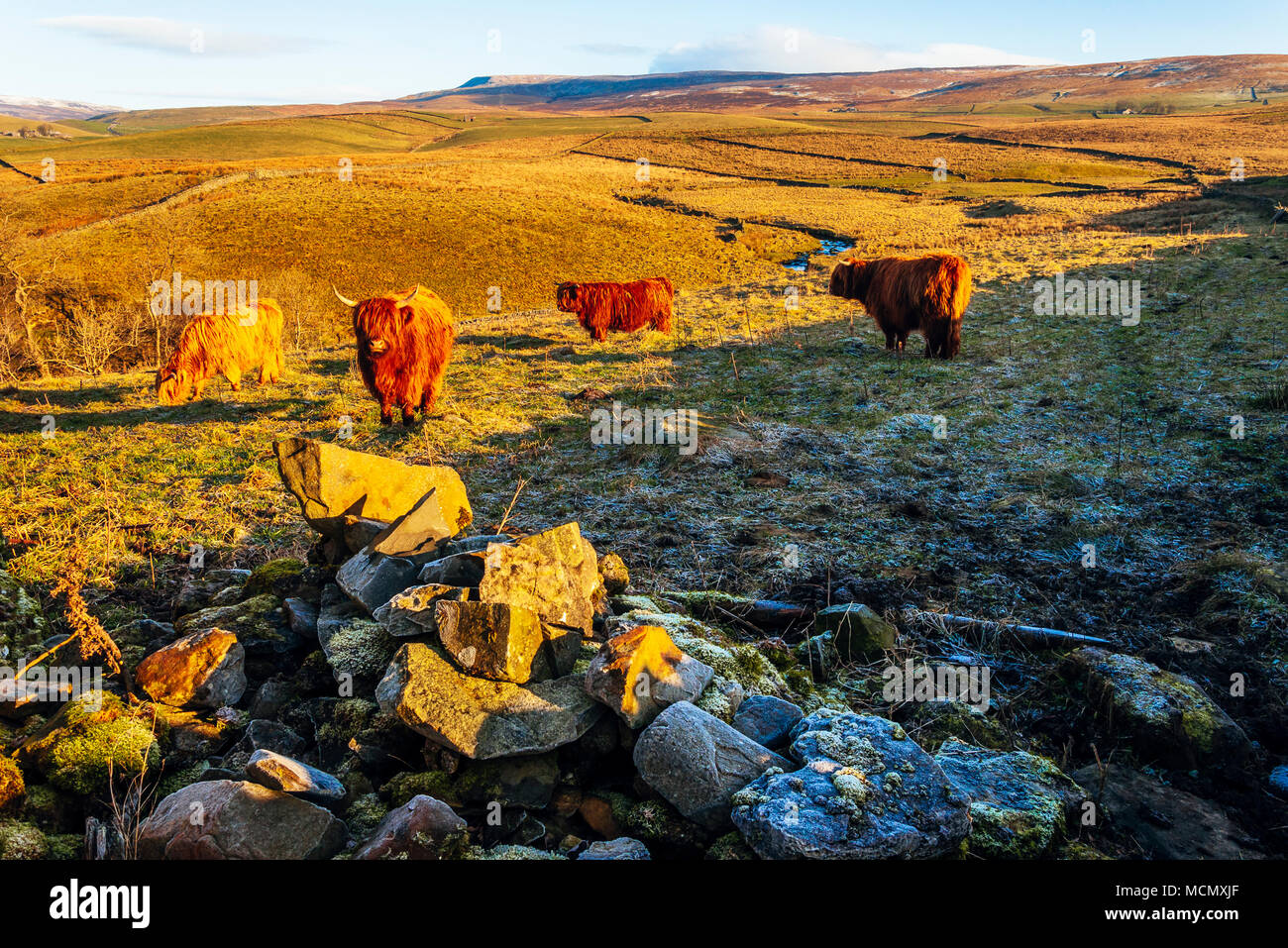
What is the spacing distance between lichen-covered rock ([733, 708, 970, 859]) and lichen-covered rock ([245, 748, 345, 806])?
1.74m

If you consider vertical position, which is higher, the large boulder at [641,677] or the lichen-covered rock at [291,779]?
the large boulder at [641,677]

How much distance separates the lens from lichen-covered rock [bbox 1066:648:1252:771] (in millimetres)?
→ 4027

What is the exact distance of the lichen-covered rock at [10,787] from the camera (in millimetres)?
2971

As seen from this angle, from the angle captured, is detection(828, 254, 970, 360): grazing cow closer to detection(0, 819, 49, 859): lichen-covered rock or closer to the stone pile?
the stone pile

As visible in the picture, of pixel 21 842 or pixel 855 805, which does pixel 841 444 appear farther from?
pixel 21 842

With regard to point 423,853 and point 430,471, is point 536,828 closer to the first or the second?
point 423,853

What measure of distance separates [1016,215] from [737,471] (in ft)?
113

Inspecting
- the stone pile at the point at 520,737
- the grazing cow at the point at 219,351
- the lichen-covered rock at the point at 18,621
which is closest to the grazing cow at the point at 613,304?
the grazing cow at the point at 219,351

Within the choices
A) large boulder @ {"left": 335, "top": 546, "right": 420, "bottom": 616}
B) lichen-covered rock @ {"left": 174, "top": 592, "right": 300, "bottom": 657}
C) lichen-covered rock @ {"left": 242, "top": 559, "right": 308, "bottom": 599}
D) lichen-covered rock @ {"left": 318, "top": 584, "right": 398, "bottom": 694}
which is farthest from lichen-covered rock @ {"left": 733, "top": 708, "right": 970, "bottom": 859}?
lichen-covered rock @ {"left": 242, "top": 559, "right": 308, "bottom": 599}

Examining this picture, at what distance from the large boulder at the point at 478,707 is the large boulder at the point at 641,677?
0.17 metres

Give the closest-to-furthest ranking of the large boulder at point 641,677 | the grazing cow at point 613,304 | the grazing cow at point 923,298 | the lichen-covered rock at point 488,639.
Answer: the large boulder at point 641,677 < the lichen-covered rock at point 488,639 < the grazing cow at point 923,298 < the grazing cow at point 613,304

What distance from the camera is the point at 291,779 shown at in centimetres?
296

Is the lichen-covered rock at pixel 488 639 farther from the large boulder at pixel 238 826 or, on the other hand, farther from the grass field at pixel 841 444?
the grass field at pixel 841 444

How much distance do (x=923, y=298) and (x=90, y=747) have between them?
13.9 m
